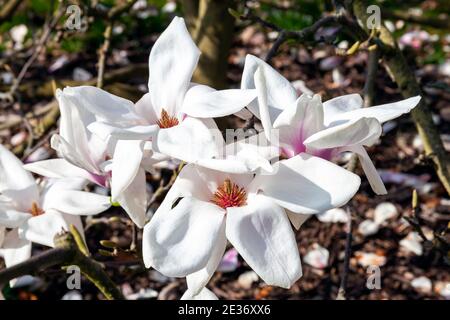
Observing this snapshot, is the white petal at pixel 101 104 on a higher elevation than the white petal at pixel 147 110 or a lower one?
higher

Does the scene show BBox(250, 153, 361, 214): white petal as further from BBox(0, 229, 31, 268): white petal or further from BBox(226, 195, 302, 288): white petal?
BBox(0, 229, 31, 268): white petal

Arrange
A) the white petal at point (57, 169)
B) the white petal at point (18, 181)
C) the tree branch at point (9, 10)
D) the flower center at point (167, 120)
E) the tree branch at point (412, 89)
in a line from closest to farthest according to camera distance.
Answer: the flower center at point (167, 120)
the white petal at point (57, 169)
the white petal at point (18, 181)
the tree branch at point (412, 89)
the tree branch at point (9, 10)

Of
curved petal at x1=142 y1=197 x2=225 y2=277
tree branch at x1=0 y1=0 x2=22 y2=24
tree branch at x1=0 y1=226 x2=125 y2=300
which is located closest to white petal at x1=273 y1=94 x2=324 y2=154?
curved petal at x1=142 y1=197 x2=225 y2=277

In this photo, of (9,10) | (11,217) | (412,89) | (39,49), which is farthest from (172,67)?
(9,10)

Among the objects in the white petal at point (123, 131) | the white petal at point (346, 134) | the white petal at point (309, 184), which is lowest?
the white petal at point (309, 184)

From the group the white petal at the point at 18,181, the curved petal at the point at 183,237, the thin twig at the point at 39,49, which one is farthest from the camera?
the thin twig at the point at 39,49

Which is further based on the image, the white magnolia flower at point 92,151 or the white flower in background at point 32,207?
Result: the white flower in background at point 32,207

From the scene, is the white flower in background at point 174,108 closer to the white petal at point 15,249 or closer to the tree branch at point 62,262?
the tree branch at point 62,262

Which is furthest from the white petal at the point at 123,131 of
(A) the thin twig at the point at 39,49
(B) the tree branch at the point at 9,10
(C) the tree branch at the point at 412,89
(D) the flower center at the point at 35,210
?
(B) the tree branch at the point at 9,10
